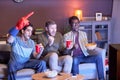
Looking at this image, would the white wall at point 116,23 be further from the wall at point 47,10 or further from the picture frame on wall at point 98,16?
the picture frame on wall at point 98,16

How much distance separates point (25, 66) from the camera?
3.70 meters

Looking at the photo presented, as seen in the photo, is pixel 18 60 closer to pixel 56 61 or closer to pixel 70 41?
pixel 56 61

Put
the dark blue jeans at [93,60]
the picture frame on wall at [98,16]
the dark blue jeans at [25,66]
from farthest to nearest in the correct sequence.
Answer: the picture frame on wall at [98,16], the dark blue jeans at [93,60], the dark blue jeans at [25,66]

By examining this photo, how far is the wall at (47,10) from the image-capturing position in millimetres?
5512

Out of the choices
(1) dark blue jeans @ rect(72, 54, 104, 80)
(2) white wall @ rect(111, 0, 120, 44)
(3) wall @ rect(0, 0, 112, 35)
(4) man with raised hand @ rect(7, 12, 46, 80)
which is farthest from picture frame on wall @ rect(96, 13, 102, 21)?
(4) man with raised hand @ rect(7, 12, 46, 80)

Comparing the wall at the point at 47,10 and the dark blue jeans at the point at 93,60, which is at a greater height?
the wall at the point at 47,10

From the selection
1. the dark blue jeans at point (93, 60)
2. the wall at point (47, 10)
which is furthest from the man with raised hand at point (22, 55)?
the wall at point (47, 10)

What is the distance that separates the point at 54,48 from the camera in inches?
156

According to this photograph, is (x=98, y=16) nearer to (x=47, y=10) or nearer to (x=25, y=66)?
(x=47, y=10)

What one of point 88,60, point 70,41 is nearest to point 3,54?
point 70,41

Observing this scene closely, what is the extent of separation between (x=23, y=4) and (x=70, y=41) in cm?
219

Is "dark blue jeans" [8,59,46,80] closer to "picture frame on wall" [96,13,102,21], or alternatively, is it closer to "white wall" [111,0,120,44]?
"picture frame on wall" [96,13,102,21]

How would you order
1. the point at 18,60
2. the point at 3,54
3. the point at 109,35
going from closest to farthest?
the point at 18,60 < the point at 3,54 < the point at 109,35

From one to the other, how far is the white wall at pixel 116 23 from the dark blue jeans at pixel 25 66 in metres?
2.49
